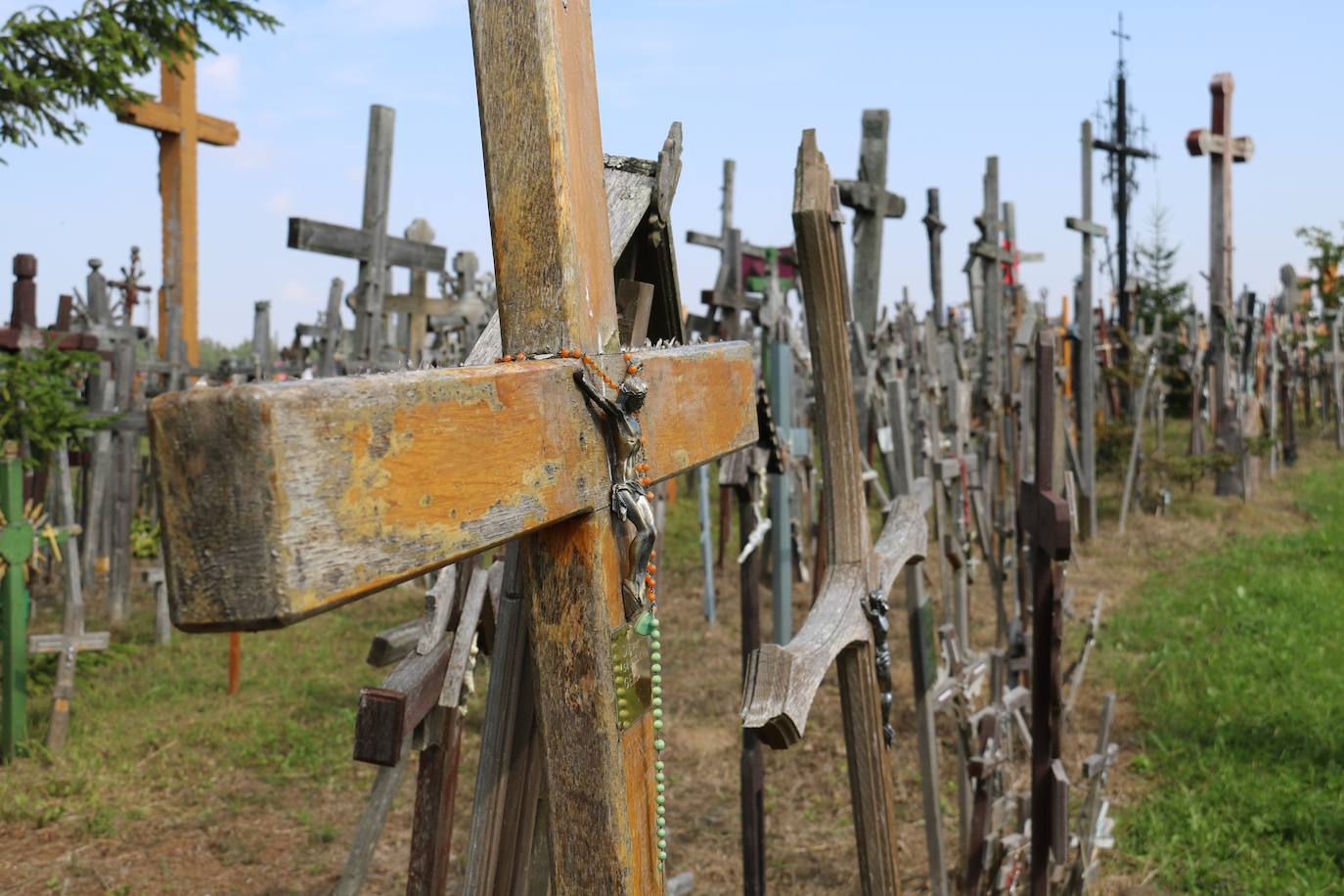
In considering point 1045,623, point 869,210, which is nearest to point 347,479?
point 1045,623

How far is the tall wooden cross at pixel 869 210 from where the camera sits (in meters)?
5.84

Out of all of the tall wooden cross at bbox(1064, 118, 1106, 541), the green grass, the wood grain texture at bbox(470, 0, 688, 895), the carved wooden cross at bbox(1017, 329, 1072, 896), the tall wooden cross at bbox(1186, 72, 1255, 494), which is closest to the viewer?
the wood grain texture at bbox(470, 0, 688, 895)

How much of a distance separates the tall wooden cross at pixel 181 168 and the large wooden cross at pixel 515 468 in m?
11.1

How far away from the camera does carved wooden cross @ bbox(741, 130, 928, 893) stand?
2.70m

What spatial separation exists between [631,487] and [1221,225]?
14.0 metres

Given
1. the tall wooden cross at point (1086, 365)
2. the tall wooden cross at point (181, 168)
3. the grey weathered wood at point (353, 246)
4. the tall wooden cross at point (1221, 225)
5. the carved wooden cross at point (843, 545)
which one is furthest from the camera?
the tall wooden cross at point (1221, 225)

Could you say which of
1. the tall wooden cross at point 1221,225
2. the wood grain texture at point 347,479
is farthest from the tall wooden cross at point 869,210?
the tall wooden cross at point 1221,225

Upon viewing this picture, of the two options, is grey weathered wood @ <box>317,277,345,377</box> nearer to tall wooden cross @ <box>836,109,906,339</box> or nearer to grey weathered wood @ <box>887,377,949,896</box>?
tall wooden cross @ <box>836,109,906,339</box>

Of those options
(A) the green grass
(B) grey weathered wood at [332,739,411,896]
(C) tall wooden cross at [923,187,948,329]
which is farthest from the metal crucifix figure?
(C) tall wooden cross at [923,187,948,329]

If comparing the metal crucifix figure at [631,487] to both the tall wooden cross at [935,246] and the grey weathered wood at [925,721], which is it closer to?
the grey weathered wood at [925,721]

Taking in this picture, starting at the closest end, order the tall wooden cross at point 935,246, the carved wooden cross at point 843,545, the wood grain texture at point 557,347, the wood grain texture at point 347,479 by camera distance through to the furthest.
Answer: the wood grain texture at point 347,479
the wood grain texture at point 557,347
the carved wooden cross at point 843,545
the tall wooden cross at point 935,246

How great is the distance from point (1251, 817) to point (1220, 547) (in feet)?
20.7

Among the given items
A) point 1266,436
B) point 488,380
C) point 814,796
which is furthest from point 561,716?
point 1266,436

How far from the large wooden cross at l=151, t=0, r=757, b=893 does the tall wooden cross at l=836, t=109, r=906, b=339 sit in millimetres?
4090
